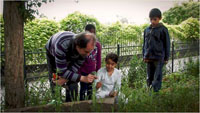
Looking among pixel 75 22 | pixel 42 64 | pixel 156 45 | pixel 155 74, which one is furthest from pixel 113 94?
pixel 75 22

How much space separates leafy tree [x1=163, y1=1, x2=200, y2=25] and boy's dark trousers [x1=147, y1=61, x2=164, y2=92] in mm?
17680

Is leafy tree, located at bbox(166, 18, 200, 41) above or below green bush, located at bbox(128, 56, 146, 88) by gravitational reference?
above

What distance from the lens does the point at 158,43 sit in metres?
4.38

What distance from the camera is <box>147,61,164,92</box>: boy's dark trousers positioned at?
14.5ft

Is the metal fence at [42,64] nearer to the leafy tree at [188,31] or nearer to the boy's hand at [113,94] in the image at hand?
the boy's hand at [113,94]

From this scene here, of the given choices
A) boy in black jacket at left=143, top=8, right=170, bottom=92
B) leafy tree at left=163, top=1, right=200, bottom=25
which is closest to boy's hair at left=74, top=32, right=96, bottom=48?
boy in black jacket at left=143, top=8, right=170, bottom=92

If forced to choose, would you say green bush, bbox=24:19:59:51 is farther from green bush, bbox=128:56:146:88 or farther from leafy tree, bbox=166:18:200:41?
leafy tree, bbox=166:18:200:41

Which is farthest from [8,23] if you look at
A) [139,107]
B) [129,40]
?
[129,40]

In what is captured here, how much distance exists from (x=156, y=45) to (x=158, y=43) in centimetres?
6

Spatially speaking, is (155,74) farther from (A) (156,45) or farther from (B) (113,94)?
(B) (113,94)

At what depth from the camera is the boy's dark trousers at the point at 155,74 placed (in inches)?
174

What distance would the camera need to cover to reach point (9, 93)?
3.38m

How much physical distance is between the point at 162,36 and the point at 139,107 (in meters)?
2.00

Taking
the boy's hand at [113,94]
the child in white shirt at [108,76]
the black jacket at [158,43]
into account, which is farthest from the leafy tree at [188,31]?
the boy's hand at [113,94]
